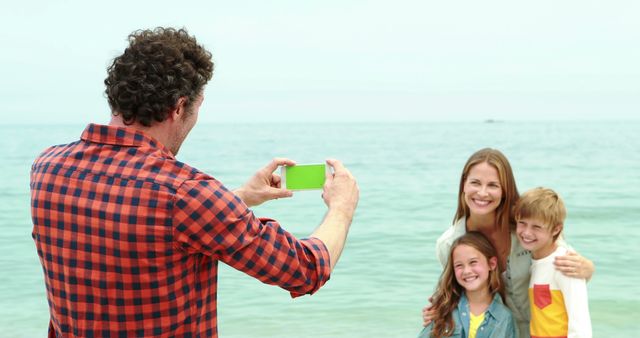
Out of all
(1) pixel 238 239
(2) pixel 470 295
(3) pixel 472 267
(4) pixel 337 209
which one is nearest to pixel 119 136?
(1) pixel 238 239

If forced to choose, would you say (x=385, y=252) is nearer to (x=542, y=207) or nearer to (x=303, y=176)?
(x=542, y=207)

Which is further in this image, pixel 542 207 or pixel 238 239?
pixel 542 207

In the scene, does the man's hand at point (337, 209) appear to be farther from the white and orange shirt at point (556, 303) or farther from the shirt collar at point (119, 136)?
the white and orange shirt at point (556, 303)

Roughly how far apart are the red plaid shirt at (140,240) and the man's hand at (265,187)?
486 mm

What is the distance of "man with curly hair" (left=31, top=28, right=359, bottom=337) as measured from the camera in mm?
1814

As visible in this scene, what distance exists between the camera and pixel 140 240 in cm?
182

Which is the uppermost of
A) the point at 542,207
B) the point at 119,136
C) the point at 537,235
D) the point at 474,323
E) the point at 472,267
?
the point at 119,136

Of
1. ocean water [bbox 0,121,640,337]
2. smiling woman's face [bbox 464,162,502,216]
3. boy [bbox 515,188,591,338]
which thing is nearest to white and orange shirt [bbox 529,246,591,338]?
boy [bbox 515,188,591,338]

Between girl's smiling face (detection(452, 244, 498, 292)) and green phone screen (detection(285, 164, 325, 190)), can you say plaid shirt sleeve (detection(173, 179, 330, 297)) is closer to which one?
green phone screen (detection(285, 164, 325, 190))

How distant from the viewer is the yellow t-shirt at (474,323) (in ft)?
11.8

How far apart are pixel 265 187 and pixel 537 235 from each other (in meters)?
1.48

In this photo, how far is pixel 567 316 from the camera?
3.40m

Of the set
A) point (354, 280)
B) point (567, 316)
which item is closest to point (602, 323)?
point (354, 280)

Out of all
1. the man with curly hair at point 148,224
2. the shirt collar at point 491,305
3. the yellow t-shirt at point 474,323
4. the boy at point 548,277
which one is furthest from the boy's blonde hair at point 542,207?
the man with curly hair at point 148,224
